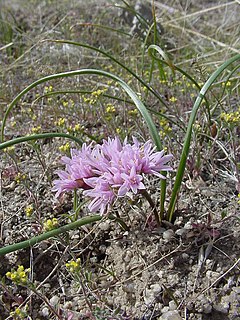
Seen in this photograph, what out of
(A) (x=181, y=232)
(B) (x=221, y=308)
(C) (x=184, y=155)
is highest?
(C) (x=184, y=155)

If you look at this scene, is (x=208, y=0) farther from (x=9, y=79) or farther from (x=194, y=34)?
(x=9, y=79)

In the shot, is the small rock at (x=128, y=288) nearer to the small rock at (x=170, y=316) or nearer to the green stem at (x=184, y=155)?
the small rock at (x=170, y=316)

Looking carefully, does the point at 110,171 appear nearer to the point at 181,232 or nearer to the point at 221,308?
the point at 181,232

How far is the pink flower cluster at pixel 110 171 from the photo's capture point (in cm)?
128

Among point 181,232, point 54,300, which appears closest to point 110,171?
point 181,232

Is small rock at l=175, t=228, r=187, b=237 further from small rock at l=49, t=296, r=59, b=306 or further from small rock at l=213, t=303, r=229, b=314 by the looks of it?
small rock at l=49, t=296, r=59, b=306

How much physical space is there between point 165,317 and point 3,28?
93.7 inches

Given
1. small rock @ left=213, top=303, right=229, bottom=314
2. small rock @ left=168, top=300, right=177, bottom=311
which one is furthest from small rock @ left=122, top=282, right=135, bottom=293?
small rock @ left=213, top=303, right=229, bottom=314

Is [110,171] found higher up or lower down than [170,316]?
higher up

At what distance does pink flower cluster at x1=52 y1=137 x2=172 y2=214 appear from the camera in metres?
1.28

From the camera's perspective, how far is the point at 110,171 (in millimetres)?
1312

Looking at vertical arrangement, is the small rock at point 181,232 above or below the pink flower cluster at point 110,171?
below

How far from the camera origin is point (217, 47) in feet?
9.28

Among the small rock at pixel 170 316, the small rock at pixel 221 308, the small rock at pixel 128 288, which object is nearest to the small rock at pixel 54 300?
the small rock at pixel 128 288
